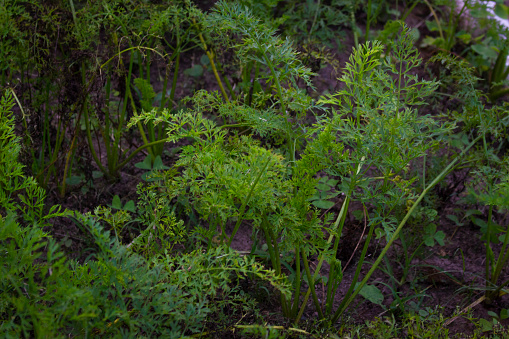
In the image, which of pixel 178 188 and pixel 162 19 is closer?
pixel 178 188

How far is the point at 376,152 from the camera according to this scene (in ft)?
4.88

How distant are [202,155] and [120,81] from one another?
1103 mm

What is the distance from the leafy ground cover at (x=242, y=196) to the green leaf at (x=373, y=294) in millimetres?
11

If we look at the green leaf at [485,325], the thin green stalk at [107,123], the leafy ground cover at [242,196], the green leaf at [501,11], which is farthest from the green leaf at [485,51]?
the thin green stalk at [107,123]

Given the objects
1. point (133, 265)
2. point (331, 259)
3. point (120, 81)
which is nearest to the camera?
point (133, 265)

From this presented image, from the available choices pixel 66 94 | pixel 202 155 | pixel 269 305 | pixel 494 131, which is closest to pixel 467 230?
pixel 494 131

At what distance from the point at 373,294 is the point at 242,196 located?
3.38ft

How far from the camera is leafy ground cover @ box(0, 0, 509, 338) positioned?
132cm

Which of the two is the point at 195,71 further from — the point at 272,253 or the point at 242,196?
the point at 242,196

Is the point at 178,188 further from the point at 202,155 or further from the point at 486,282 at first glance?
the point at 486,282

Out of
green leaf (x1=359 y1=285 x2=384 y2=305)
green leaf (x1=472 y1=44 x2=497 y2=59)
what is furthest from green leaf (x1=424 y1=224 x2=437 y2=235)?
green leaf (x1=472 y1=44 x2=497 y2=59)

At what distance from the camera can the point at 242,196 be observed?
53.0 inches

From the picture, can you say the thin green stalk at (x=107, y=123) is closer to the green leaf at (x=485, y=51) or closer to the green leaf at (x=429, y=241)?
the green leaf at (x=429, y=241)

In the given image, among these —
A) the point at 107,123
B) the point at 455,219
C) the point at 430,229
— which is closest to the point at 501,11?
the point at 455,219
